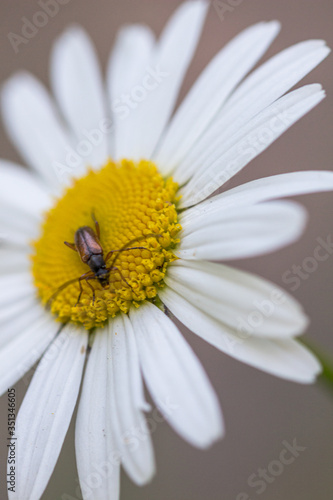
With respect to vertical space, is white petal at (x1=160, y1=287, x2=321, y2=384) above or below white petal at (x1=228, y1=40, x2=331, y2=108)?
below

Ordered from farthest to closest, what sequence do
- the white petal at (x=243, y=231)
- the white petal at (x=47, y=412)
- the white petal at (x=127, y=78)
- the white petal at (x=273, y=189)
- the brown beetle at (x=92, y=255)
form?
the white petal at (x=127, y=78)
the brown beetle at (x=92, y=255)
the white petal at (x=47, y=412)
the white petal at (x=273, y=189)
the white petal at (x=243, y=231)

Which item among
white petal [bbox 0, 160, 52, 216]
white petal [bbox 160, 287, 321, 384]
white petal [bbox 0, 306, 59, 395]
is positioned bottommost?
white petal [bbox 160, 287, 321, 384]

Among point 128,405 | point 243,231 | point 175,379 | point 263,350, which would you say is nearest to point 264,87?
point 243,231

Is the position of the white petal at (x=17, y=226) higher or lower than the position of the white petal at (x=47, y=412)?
higher

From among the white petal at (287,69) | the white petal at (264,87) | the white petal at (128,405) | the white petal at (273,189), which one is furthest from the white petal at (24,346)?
the white petal at (287,69)

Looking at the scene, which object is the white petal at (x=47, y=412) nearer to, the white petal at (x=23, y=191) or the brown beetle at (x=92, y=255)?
the brown beetle at (x=92, y=255)

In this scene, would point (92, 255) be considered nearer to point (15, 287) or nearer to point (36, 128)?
point (15, 287)

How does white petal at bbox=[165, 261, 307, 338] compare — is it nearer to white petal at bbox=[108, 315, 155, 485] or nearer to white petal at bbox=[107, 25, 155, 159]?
white petal at bbox=[108, 315, 155, 485]

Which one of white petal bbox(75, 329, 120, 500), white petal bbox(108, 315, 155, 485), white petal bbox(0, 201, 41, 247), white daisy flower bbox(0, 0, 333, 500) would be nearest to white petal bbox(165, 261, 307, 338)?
white daisy flower bbox(0, 0, 333, 500)

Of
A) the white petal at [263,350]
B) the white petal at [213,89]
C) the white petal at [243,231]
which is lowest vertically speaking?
the white petal at [263,350]
